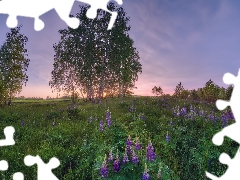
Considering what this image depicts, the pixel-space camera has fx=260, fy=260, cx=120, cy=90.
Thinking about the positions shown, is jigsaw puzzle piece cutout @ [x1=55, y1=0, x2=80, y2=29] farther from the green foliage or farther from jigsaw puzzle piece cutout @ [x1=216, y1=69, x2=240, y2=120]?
the green foliage

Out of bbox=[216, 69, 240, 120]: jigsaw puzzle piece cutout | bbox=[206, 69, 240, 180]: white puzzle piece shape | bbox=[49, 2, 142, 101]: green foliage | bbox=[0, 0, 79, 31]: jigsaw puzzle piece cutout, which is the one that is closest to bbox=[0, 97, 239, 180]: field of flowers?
bbox=[206, 69, 240, 180]: white puzzle piece shape

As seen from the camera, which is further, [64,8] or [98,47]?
[98,47]

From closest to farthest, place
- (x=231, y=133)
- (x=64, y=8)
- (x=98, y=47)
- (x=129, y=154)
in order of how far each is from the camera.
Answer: (x=231, y=133) → (x=64, y=8) → (x=129, y=154) → (x=98, y=47)

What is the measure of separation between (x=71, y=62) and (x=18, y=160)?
29850 millimetres

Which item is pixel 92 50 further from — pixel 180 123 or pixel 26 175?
pixel 26 175

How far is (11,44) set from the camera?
3081 centimetres

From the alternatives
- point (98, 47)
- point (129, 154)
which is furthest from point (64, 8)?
point (98, 47)

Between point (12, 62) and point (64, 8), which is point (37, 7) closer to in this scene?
point (64, 8)

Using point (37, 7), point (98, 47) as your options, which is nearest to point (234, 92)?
point (37, 7)

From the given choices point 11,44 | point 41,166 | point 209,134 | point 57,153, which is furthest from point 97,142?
point 11,44

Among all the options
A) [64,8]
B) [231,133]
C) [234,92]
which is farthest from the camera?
[64,8]

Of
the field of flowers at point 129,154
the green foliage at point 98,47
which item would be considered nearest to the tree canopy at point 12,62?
the green foliage at point 98,47

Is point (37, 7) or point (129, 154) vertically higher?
point (37, 7)

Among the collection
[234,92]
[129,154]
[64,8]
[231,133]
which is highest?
[64,8]
